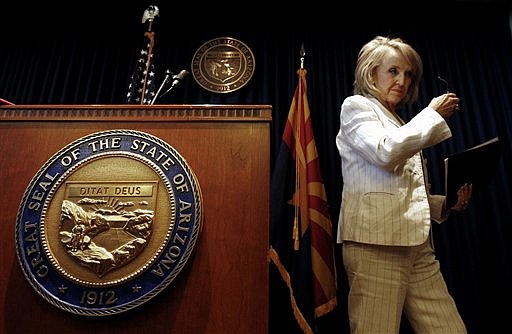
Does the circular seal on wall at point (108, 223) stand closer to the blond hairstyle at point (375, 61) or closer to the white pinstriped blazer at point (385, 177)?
the white pinstriped blazer at point (385, 177)

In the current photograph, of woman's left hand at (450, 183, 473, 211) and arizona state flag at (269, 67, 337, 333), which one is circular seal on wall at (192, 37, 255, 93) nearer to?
arizona state flag at (269, 67, 337, 333)

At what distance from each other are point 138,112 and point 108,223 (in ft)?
1.06

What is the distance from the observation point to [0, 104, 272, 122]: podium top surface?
1.02m

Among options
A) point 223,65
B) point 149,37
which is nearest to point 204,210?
point 149,37

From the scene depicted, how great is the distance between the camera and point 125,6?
2.59m

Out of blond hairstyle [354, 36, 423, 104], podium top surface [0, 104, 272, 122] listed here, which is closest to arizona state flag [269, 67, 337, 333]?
A: blond hairstyle [354, 36, 423, 104]

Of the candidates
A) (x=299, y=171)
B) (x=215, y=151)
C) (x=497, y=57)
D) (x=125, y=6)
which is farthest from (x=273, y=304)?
(x=125, y=6)

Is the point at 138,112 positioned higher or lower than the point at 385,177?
higher

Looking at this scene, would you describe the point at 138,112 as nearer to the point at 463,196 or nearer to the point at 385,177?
the point at 385,177

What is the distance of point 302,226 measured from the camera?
5.00 feet

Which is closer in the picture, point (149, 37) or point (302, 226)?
point (302, 226)

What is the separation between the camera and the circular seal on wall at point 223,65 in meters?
2.27

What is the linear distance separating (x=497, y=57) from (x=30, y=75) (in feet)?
9.65

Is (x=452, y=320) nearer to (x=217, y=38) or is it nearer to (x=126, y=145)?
(x=126, y=145)
